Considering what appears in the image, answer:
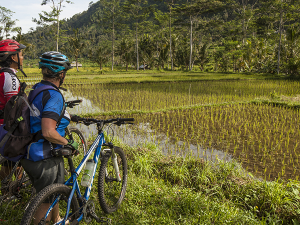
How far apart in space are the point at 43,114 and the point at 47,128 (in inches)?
3.9

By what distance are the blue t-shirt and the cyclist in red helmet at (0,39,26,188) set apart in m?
0.75

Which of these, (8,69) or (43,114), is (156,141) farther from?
(43,114)

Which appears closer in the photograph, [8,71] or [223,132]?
[8,71]

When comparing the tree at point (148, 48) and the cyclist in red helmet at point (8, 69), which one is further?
the tree at point (148, 48)

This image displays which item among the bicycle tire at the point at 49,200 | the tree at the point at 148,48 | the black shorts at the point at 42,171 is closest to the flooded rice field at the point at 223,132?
the bicycle tire at the point at 49,200

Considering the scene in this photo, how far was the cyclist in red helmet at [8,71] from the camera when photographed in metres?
2.06

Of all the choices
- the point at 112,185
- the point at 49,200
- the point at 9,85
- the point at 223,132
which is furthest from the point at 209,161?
the point at 9,85

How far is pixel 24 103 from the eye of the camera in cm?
155

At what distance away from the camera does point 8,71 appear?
2084 millimetres

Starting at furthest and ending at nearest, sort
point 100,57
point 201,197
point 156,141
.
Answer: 1. point 100,57
2. point 156,141
3. point 201,197

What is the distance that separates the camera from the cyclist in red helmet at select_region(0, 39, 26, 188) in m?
2.06

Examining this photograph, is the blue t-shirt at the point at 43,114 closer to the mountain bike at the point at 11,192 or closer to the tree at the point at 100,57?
the mountain bike at the point at 11,192

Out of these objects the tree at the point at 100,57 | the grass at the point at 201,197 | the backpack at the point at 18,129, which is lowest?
the grass at the point at 201,197

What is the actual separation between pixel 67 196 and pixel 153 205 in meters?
1.03
